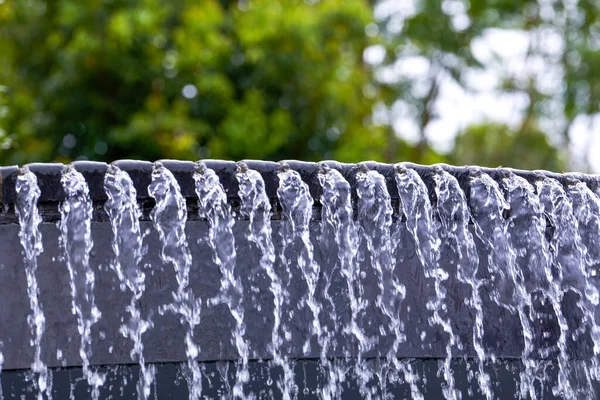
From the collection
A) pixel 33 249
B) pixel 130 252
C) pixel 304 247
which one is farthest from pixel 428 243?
pixel 33 249

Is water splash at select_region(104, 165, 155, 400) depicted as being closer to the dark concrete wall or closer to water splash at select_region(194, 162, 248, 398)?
the dark concrete wall

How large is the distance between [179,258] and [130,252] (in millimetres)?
168

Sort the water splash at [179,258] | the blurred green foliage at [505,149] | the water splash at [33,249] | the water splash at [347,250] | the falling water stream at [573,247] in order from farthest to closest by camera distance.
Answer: the blurred green foliage at [505,149] → the falling water stream at [573,247] → the water splash at [347,250] → the water splash at [179,258] → the water splash at [33,249]

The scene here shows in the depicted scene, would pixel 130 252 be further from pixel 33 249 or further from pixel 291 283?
pixel 291 283

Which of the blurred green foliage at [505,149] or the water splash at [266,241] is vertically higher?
the blurred green foliage at [505,149]

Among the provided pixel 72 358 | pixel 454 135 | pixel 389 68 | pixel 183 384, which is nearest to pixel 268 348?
pixel 183 384

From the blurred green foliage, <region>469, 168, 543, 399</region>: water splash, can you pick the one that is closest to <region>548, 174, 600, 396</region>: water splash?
<region>469, 168, 543, 399</region>: water splash

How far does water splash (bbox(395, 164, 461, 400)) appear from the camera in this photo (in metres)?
3.90

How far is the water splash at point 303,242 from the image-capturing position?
377 centimetres

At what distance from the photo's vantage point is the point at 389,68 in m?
22.6

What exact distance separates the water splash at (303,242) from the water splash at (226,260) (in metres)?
0.19

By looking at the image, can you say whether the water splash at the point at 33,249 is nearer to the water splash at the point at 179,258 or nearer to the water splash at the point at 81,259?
the water splash at the point at 81,259

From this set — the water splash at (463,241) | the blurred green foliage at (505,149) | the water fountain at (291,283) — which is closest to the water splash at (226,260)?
the water fountain at (291,283)

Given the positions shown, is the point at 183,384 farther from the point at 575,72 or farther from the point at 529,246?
the point at 575,72
